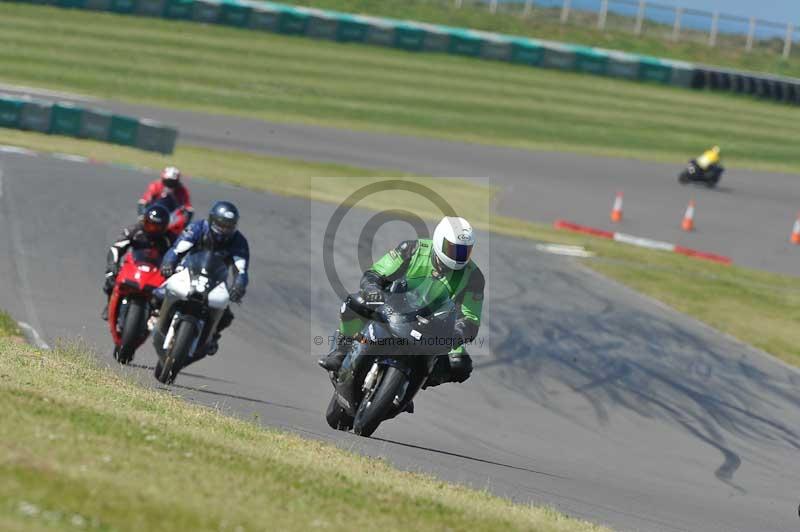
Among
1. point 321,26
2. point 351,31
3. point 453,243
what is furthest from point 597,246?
point 321,26

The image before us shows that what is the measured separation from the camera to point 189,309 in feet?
39.3

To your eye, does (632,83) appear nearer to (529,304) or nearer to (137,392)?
(529,304)

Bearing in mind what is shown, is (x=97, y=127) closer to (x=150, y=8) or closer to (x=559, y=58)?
(x=150, y=8)

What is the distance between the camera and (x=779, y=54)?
59906 mm

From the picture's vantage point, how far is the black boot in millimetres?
10430

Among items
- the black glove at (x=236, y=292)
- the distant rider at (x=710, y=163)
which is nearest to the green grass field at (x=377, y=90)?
the distant rider at (x=710, y=163)

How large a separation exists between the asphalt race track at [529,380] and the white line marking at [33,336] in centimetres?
18

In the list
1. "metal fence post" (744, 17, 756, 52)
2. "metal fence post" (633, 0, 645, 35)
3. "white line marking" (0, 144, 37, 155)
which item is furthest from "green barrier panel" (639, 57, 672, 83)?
"white line marking" (0, 144, 37, 155)

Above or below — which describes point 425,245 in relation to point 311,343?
above

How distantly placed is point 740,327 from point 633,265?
16.1 ft

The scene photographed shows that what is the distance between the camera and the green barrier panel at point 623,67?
167 ft

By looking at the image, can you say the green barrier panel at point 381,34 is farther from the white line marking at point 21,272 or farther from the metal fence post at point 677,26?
the white line marking at point 21,272

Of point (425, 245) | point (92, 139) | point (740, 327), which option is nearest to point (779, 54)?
point (92, 139)

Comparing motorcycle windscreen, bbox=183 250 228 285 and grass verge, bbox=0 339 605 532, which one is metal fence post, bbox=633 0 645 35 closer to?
motorcycle windscreen, bbox=183 250 228 285
